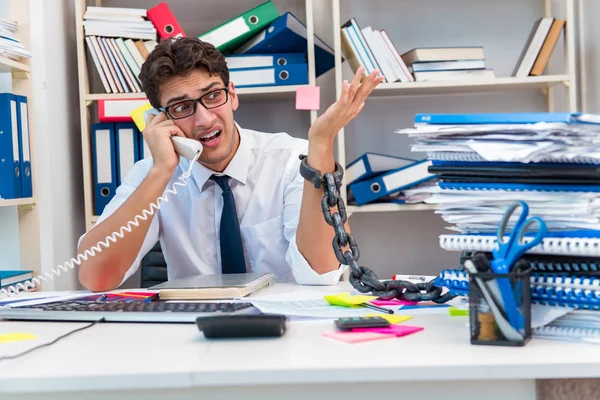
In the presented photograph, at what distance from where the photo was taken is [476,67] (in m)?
2.57

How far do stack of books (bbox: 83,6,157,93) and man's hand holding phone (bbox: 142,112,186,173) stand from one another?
0.88 meters

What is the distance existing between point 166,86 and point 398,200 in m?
1.12

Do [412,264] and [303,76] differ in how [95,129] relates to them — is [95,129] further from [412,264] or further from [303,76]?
[412,264]

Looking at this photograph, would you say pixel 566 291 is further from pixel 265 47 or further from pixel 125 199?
pixel 265 47

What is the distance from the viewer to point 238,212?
1916mm

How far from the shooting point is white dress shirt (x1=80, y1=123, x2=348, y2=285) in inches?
73.5

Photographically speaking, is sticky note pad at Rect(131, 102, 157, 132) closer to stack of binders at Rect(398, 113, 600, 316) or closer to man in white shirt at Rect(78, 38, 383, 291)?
man in white shirt at Rect(78, 38, 383, 291)

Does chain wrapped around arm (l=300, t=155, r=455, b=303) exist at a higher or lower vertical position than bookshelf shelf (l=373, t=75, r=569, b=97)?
lower

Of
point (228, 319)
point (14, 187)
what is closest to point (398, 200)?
point (14, 187)

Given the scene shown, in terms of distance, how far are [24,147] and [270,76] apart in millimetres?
957

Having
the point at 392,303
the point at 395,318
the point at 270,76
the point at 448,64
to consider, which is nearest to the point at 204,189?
the point at 270,76

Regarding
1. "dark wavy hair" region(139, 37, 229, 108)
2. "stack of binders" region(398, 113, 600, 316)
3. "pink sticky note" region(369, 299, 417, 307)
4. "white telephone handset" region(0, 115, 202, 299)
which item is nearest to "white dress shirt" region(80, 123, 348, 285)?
"white telephone handset" region(0, 115, 202, 299)

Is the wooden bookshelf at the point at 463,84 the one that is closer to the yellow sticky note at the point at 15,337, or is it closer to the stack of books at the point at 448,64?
the stack of books at the point at 448,64

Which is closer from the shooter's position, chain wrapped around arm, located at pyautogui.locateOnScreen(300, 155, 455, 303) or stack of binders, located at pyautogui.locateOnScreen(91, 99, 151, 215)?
chain wrapped around arm, located at pyautogui.locateOnScreen(300, 155, 455, 303)
